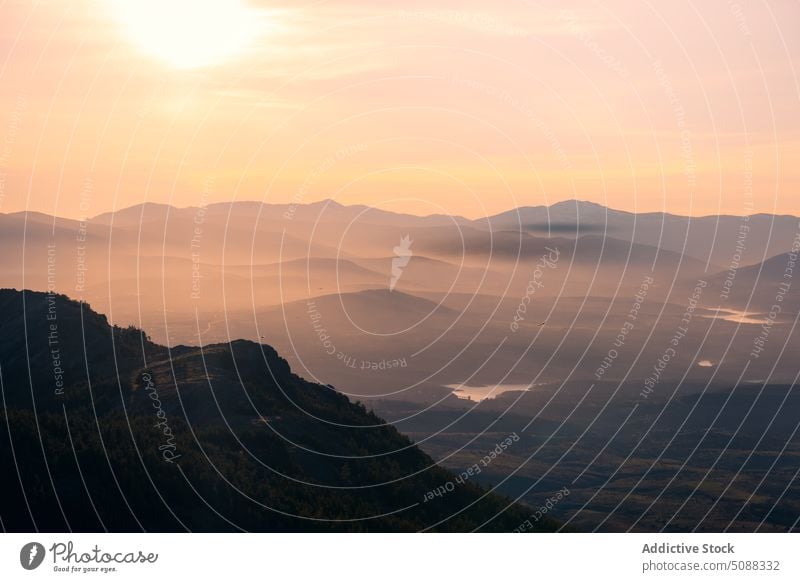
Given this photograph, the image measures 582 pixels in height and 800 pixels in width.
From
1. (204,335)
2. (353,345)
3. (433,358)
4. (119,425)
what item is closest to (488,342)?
(433,358)

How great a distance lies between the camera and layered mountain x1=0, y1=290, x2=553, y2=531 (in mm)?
46781

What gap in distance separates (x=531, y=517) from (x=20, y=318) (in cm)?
3244

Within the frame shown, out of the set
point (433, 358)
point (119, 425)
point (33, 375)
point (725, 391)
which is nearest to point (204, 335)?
point (33, 375)

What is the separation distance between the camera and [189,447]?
52.0m

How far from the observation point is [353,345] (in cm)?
10650

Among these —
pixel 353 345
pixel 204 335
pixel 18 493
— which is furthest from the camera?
pixel 353 345

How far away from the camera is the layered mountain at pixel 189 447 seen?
4678 centimetres

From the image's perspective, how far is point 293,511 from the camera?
48.8 m

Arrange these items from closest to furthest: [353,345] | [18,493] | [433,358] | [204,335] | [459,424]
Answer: [18,493]
[204,335]
[353,345]
[459,424]
[433,358]

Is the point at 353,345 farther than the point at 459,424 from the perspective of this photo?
No
